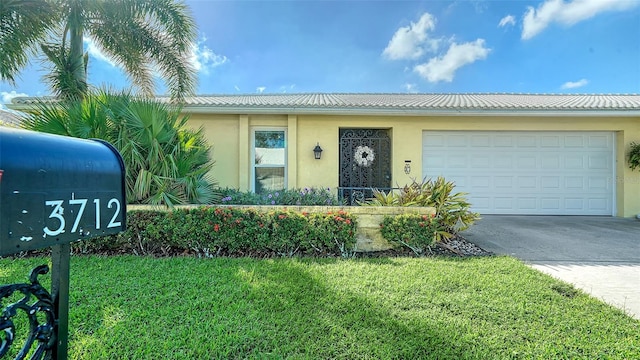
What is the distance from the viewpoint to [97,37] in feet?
24.0

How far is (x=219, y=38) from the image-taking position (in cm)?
1002

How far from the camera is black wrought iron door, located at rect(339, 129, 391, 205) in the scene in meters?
8.34

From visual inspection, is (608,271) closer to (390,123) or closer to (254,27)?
(390,123)

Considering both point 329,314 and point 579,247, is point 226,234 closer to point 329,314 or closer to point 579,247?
point 329,314

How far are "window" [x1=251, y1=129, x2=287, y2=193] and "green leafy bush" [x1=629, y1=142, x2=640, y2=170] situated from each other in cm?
1071

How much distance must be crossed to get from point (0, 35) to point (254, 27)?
255 inches

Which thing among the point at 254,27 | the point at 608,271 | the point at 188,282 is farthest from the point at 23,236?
the point at 254,27

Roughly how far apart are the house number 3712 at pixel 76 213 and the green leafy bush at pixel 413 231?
4.23 metres

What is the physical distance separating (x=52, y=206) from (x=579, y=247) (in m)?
7.79

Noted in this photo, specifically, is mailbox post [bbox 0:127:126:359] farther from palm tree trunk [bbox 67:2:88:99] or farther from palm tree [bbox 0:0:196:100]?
palm tree trunk [bbox 67:2:88:99]

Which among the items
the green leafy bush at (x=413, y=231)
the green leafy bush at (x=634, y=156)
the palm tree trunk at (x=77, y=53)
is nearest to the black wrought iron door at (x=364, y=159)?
the green leafy bush at (x=413, y=231)

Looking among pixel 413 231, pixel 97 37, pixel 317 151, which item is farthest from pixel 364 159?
pixel 97 37

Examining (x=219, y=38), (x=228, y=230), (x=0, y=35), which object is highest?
(x=219, y=38)

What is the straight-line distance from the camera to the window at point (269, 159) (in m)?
8.41
